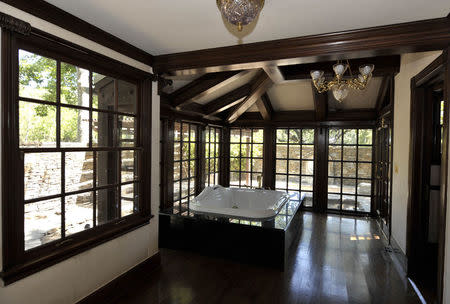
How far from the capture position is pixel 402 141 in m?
3.03

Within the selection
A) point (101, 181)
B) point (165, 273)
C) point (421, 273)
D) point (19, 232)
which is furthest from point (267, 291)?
point (19, 232)

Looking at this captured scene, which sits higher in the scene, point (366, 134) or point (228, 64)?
point (228, 64)

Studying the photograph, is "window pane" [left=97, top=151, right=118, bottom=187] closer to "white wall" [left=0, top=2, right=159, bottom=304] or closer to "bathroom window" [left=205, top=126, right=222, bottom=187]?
"white wall" [left=0, top=2, right=159, bottom=304]

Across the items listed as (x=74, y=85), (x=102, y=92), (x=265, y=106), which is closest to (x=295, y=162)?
(x=265, y=106)

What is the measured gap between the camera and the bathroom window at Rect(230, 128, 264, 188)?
6.15 meters

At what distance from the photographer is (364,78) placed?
260cm

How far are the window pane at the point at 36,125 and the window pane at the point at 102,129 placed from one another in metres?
0.35

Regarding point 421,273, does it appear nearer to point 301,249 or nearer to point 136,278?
point 301,249

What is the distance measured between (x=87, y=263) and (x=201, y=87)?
2746 millimetres

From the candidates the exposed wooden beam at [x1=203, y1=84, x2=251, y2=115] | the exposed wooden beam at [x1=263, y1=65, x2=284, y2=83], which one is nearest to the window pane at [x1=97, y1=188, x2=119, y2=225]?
the exposed wooden beam at [x1=263, y1=65, x2=284, y2=83]

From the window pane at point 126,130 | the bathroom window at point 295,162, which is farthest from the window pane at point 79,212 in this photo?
the bathroom window at point 295,162

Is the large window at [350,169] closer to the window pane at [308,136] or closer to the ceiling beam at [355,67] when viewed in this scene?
the window pane at [308,136]

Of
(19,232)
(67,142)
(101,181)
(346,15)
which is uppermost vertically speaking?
(346,15)

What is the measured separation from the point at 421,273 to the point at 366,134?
3225 mm
